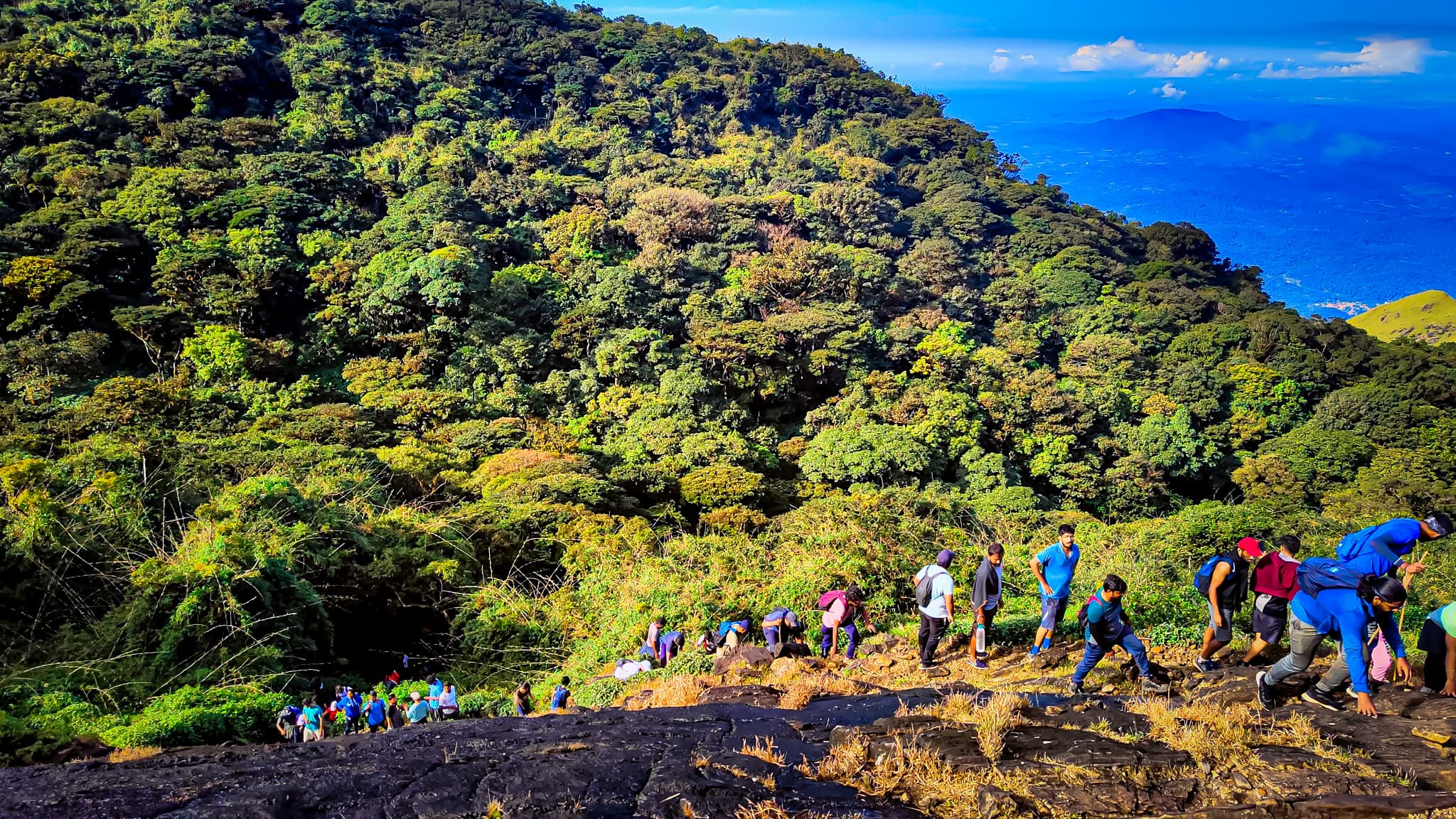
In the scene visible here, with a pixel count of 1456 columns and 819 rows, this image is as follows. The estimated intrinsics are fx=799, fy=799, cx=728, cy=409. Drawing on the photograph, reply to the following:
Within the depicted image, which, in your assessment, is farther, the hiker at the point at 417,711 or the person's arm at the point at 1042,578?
the hiker at the point at 417,711

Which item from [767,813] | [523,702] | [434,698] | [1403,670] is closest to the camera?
[767,813]

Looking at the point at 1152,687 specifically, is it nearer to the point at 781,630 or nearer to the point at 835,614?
the point at 835,614

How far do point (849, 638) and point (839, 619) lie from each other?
0.21m

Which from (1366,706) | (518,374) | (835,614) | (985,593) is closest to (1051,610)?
(985,593)

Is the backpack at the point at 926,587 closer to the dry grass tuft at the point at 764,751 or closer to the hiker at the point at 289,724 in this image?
the dry grass tuft at the point at 764,751

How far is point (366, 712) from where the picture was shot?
8.02 m

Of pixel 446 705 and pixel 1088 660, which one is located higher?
pixel 1088 660

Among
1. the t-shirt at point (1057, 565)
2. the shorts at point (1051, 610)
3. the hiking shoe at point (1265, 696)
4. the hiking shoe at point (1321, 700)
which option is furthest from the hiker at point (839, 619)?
the hiking shoe at point (1321, 700)

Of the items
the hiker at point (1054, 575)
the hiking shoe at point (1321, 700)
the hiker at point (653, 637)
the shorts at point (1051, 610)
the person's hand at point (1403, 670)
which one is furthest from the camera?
the hiker at point (653, 637)

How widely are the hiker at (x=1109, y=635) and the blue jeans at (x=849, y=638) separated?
2.44 meters

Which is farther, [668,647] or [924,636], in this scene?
[668,647]

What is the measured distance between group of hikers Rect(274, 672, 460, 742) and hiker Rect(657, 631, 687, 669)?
2206mm

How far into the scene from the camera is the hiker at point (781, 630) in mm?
8398

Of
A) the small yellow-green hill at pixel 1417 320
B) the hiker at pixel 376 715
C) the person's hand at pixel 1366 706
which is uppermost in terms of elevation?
the small yellow-green hill at pixel 1417 320
